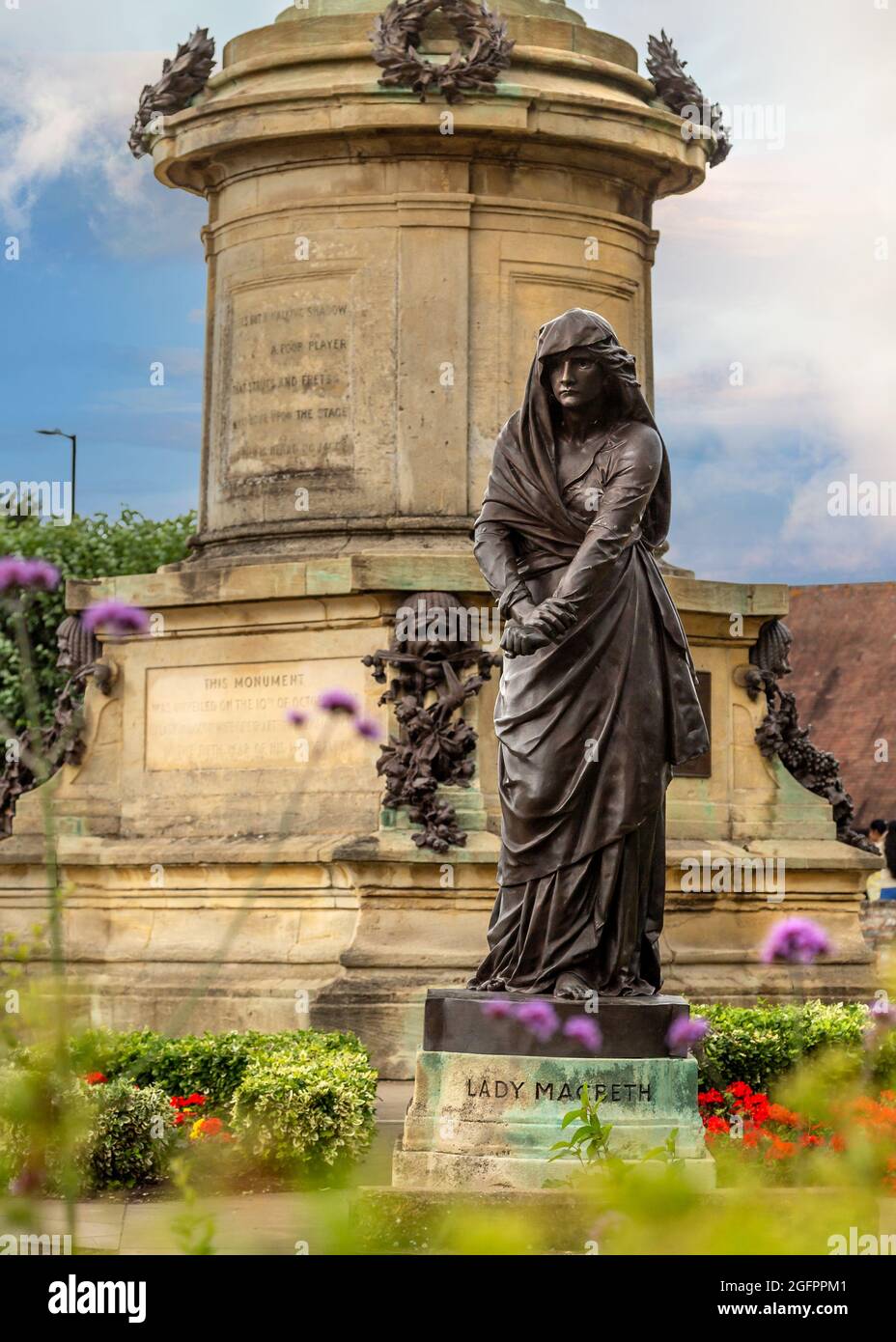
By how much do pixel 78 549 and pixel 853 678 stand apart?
21655 millimetres

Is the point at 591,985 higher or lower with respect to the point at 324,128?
lower

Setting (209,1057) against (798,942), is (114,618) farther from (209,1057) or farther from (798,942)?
(209,1057)

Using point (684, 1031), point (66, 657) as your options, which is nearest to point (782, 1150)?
point (684, 1031)

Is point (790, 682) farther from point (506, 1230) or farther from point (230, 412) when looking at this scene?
point (506, 1230)

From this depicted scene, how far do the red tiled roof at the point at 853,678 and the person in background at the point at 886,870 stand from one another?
537 cm

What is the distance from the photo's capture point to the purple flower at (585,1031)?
28.7ft

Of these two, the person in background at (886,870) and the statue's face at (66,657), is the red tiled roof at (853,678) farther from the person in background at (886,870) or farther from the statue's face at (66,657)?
the statue's face at (66,657)

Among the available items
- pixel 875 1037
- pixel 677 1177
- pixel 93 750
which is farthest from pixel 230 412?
pixel 677 1177

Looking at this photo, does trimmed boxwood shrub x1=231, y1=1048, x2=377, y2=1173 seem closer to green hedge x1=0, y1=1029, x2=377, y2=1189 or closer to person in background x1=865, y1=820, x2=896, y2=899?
green hedge x1=0, y1=1029, x2=377, y2=1189

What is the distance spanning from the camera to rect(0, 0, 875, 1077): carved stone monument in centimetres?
1694

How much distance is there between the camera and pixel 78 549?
36.4 meters

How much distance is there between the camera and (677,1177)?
401 cm

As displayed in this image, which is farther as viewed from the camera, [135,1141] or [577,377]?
[135,1141]

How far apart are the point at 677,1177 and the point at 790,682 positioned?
1929 inches
